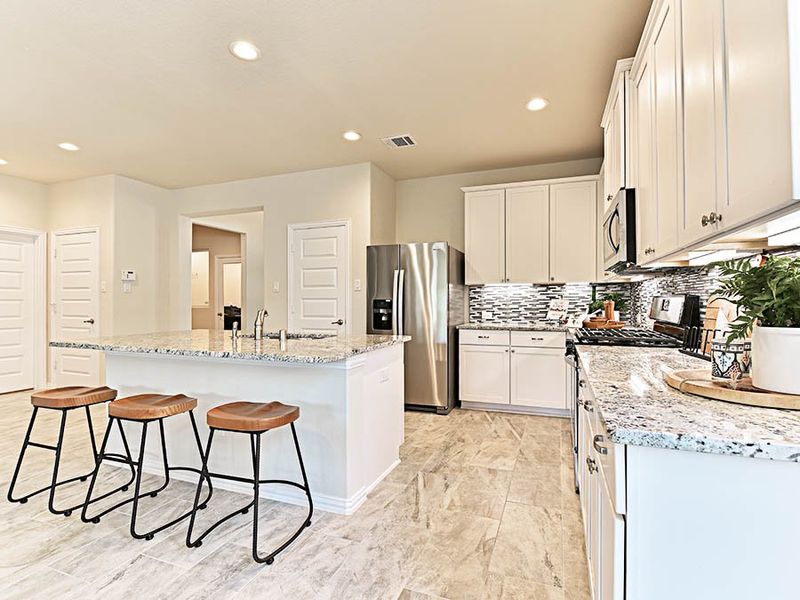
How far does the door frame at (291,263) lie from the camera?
4.94 meters

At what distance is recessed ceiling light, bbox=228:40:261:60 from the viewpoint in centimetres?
261

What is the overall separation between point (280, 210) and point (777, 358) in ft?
16.4

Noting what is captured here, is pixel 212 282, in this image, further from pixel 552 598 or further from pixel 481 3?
pixel 552 598

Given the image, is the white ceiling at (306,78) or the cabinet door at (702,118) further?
the white ceiling at (306,78)

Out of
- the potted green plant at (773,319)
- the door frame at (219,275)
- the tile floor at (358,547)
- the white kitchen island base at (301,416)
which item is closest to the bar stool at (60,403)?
the tile floor at (358,547)

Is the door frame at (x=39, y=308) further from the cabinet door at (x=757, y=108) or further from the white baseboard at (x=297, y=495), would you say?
the cabinet door at (x=757, y=108)

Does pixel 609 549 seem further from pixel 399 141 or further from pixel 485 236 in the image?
pixel 485 236

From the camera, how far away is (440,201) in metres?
5.37

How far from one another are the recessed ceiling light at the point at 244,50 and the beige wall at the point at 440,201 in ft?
9.73

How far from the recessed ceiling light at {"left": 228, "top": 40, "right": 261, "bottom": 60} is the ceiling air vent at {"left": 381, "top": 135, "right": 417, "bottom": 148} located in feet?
5.25

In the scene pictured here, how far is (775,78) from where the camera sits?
2.93 feet

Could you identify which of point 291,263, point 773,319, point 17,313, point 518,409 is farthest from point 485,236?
point 17,313

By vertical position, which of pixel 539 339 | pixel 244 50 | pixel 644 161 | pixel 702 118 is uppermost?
pixel 244 50

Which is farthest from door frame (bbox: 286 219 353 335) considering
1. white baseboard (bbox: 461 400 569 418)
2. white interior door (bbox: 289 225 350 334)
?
white baseboard (bbox: 461 400 569 418)
